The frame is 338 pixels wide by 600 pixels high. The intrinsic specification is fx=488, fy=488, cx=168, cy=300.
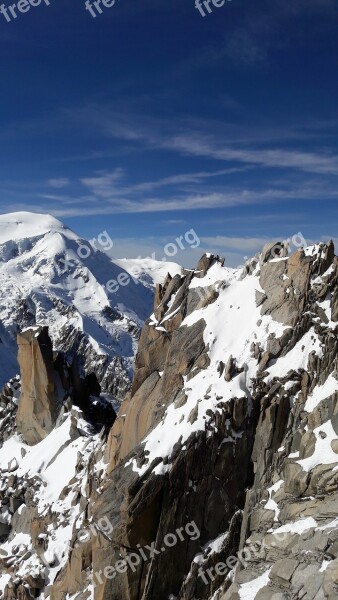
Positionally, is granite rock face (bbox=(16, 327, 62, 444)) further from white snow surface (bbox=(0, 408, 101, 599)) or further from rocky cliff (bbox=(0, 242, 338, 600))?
rocky cliff (bbox=(0, 242, 338, 600))

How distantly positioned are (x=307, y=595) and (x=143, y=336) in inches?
1552

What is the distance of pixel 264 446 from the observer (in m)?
45.1

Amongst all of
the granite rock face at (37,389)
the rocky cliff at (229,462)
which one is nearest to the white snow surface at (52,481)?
the granite rock face at (37,389)

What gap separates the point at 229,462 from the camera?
4522 centimetres

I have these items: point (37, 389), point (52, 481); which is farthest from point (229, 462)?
point (37, 389)

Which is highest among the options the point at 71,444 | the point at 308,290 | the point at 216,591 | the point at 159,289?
the point at 159,289

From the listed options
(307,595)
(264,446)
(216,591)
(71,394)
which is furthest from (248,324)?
(71,394)

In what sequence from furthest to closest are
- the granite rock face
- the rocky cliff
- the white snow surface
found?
the granite rock face → the white snow surface → the rocky cliff

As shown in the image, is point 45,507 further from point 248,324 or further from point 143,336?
point 248,324

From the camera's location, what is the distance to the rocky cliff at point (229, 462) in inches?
1499

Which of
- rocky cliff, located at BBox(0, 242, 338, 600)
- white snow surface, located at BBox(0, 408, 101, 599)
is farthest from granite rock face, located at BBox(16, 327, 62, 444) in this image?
rocky cliff, located at BBox(0, 242, 338, 600)

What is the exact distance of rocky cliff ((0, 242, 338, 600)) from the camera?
38.1 meters

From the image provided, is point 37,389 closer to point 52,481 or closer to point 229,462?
point 52,481

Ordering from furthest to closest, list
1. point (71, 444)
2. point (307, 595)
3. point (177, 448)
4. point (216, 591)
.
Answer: point (71, 444), point (177, 448), point (216, 591), point (307, 595)
